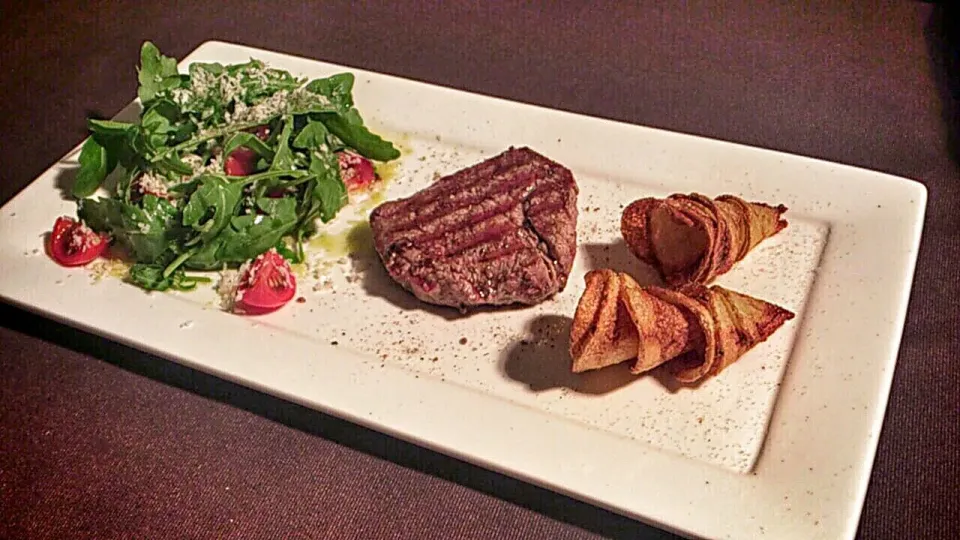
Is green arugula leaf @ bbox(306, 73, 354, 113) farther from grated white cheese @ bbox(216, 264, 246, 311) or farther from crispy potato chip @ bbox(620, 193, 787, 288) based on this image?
crispy potato chip @ bbox(620, 193, 787, 288)

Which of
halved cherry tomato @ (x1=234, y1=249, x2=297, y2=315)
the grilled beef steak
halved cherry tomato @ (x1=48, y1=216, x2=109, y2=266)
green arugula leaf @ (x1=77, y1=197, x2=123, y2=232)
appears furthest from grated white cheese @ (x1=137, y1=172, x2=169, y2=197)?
the grilled beef steak

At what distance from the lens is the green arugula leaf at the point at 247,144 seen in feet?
10.1

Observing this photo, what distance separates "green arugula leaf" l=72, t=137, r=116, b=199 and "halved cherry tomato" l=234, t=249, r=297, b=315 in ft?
2.49

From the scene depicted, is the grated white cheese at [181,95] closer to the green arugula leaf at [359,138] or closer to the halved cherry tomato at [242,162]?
the halved cherry tomato at [242,162]

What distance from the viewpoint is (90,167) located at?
10.3ft

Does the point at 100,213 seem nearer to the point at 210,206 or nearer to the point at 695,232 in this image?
the point at 210,206

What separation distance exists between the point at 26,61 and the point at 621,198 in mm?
3199

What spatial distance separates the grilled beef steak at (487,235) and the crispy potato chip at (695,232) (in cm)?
22

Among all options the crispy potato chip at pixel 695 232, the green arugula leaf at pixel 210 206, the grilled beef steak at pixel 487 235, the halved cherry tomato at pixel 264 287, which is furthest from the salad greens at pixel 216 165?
the crispy potato chip at pixel 695 232

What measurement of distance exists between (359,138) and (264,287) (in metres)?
0.74

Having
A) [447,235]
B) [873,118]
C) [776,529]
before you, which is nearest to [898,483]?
[776,529]

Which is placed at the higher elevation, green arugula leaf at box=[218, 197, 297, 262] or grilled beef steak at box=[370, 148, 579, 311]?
grilled beef steak at box=[370, 148, 579, 311]

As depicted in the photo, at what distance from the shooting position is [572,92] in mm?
3951

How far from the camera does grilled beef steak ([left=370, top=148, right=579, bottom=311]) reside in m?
2.71
